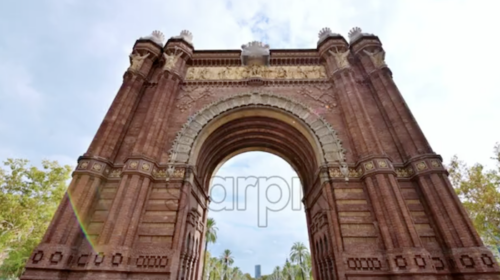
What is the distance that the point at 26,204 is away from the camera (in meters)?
19.0

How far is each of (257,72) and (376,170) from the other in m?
9.08

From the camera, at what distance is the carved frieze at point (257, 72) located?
14453 mm

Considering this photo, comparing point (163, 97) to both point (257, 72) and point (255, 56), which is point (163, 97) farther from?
point (255, 56)

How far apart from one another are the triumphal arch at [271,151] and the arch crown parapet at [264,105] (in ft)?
0.21

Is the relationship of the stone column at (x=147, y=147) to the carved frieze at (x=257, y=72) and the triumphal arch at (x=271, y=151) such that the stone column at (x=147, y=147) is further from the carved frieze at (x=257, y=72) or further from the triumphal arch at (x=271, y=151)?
the carved frieze at (x=257, y=72)

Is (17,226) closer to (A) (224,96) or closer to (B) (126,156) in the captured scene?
(B) (126,156)

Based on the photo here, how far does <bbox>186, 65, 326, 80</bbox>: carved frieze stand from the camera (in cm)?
1445

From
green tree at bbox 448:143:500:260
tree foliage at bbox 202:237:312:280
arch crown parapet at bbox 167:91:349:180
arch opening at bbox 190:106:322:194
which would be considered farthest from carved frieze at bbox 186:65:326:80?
tree foliage at bbox 202:237:312:280

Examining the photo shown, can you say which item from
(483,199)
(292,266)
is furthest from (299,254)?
(483,199)

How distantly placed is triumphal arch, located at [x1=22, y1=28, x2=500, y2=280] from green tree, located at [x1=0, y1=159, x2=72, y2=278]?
48.0 feet

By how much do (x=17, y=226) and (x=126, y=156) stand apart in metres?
15.8

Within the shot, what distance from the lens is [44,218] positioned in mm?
20203

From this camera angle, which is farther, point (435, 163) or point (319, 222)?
point (319, 222)

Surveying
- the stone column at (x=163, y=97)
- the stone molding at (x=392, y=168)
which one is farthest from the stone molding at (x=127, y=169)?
the stone molding at (x=392, y=168)
